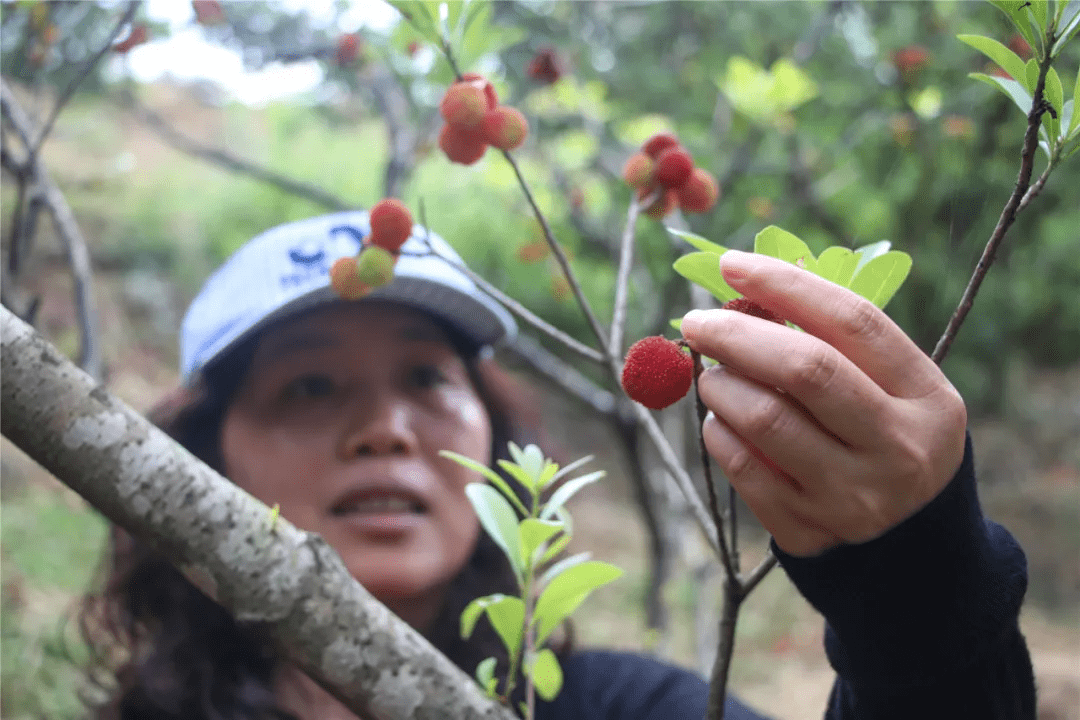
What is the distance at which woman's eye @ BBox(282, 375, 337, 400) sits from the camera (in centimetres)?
108

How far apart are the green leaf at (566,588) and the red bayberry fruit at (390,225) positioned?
0.30 m

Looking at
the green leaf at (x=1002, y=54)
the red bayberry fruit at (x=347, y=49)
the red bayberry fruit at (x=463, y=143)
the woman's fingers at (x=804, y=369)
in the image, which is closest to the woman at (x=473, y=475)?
the woman's fingers at (x=804, y=369)

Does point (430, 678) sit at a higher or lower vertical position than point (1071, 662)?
higher

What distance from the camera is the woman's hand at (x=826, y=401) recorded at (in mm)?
369

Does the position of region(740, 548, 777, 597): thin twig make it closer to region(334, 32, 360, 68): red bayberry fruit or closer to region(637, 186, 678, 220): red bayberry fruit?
region(637, 186, 678, 220): red bayberry fruit

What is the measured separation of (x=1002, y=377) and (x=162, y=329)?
6.11 meters

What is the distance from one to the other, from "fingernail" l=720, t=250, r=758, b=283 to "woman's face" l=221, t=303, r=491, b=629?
0.69m

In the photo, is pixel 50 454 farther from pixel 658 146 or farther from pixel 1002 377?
pixel 1002 377

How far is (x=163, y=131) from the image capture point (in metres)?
2.27

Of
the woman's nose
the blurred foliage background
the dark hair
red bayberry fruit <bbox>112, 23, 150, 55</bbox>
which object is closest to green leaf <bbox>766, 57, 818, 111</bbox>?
the blurred foliage background

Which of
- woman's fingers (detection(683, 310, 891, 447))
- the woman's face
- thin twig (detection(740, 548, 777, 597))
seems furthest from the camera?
the woman's face

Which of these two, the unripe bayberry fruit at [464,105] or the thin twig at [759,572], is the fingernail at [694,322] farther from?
the unripe bayberry fruit at [464,105]

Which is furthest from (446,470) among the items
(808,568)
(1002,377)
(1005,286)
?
(1002,377)

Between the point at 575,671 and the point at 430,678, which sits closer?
the point at 430,678
